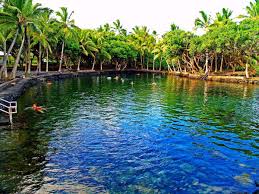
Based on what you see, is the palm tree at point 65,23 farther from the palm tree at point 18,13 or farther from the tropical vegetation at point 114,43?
the palm tree at point 18,13

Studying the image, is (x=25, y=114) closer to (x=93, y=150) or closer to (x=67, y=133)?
(x=67, y=133)

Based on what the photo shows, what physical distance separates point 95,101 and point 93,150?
19.5 metres

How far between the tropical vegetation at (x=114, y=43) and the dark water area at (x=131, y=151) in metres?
20.4

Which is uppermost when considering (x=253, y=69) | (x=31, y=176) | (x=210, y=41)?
(x=210, y=41)

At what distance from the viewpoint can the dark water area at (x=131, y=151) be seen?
1316cm

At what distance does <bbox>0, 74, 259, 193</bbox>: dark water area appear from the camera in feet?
43.2

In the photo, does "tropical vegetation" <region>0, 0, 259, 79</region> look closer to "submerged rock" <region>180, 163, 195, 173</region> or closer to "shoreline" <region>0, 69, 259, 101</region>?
"shoreline" <region>0, 69, 259, 101</region>

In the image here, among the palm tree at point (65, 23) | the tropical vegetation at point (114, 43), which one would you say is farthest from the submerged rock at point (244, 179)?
the palm tree at point (65, 23)

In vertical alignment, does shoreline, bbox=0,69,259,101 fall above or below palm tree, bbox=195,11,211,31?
below

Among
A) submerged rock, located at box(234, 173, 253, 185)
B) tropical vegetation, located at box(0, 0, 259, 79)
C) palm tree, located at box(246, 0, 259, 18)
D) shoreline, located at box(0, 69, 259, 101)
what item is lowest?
submerged rock, located at box(234, 173, 253, 185)

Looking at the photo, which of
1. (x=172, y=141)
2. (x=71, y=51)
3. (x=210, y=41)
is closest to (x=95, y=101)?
(x=172, y=141)

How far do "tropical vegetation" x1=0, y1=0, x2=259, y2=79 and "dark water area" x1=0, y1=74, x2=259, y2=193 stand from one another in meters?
20.4

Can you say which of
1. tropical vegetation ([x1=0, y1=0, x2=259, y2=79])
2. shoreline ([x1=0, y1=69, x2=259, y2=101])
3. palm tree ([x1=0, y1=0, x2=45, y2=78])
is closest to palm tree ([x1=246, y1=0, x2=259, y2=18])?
tropical vegetation ([x1=0, y1=0, x2=259, y2=79])

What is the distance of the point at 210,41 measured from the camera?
6431 centimetres
